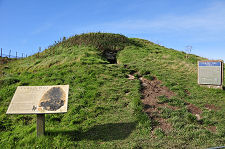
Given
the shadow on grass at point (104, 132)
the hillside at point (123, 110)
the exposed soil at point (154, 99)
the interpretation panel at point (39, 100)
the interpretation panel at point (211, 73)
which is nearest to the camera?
the interpretation panel at point (39, 100)

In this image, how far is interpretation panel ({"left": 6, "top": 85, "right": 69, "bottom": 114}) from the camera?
688 centimetres

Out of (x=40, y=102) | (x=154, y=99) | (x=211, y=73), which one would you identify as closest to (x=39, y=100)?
(x=40, y=102)

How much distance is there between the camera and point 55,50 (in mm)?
22891

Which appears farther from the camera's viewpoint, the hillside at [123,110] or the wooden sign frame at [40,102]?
the hillside at [123,110]

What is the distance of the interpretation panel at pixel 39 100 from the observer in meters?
6.88

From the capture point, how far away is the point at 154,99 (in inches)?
418

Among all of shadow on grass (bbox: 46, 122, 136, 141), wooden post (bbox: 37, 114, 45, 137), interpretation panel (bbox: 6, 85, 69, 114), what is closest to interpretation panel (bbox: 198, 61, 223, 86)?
shadow on grass (bbox: 46, 122, 136, 141)

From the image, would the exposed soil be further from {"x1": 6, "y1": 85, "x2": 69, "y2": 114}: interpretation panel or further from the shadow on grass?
{"x1": 6, "y1": 85, "x2": 69, "y2": 114}: interpretation panel

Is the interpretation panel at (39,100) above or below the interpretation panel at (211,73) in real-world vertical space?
below

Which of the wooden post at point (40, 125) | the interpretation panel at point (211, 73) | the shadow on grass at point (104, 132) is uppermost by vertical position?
the interpretation panel at point (211, 73)

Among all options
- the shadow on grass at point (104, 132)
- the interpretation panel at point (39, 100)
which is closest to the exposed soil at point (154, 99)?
the shadow on grass at point (104, 132)

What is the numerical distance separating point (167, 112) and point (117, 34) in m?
21.0

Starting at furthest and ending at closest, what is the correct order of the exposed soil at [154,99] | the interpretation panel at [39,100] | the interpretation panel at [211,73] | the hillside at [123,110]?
the interpretation panel at [211,73], the exposed soil at [154,99], the hillside at [123,110], the interpretation panel at [39,100]

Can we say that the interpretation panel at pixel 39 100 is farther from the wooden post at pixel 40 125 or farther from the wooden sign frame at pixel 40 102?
the wooden post at pixel 40 125
